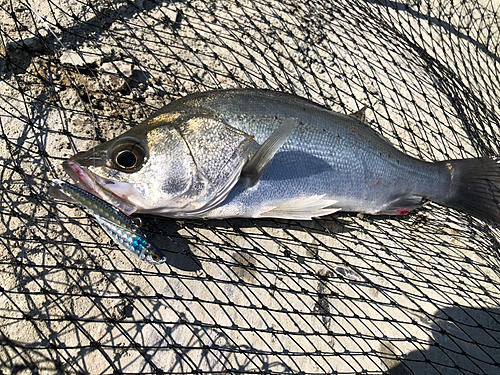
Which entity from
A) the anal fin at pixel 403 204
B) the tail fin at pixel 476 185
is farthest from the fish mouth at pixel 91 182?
the tail fin at pixel 476 185

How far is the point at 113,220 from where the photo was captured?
1.97 meters

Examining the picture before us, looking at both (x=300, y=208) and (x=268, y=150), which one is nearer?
(x=268, y=150)

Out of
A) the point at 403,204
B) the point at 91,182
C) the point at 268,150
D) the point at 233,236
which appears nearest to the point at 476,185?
the point at 403,204

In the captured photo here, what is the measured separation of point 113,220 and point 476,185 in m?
2.81

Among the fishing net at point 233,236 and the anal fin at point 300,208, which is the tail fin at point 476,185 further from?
the anal fin at point 300,208

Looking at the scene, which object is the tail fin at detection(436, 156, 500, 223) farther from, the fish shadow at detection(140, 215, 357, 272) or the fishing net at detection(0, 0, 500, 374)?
the fish shadow at detection(140, 215, 357, 272)

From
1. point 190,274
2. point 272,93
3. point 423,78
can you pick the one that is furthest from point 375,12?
point 190,274

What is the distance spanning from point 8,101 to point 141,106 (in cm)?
106

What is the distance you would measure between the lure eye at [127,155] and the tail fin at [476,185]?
8.10ft

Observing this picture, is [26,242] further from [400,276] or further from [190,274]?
[400,276]

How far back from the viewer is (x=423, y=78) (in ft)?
12.1

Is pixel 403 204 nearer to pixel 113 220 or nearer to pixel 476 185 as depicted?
pixel 476 185

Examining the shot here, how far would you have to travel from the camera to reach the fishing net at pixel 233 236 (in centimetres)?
247

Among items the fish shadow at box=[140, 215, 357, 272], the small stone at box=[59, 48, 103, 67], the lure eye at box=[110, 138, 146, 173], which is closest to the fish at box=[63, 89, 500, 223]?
the lure eye at box=[110, 138, 146, 173]
